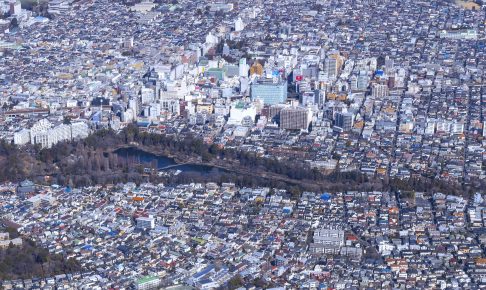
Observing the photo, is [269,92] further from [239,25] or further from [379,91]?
[239,25]

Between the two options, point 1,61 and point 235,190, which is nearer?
point 235,190

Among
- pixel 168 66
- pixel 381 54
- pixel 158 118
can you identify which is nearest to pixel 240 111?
pixel 158 118

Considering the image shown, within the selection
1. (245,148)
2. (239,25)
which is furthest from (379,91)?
(239,25)

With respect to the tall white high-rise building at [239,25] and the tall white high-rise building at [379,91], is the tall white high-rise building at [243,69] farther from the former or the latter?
the tall white high-rise building at [239,25]

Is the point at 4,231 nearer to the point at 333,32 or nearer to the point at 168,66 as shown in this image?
the point at 168,66

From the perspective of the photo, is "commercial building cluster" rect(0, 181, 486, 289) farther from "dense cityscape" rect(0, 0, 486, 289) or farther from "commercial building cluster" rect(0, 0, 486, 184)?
"commercial building cluster" rect(0, 0, 486, 184)

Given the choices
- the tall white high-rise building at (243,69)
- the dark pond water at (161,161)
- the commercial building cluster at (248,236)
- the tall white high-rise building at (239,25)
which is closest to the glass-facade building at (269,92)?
the tall white high-rise building at (243,69)
